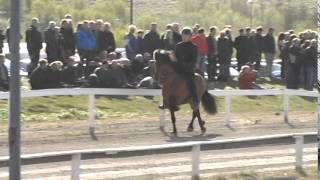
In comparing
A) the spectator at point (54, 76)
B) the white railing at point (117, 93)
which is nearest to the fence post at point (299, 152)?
the white railing at point (117, 93)

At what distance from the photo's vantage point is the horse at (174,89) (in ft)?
48.8

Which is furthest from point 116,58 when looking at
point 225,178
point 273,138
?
point 225,178

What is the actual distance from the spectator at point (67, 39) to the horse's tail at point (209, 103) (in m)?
4.51

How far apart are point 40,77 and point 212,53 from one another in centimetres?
603

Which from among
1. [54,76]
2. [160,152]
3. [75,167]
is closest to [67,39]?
[54,76]

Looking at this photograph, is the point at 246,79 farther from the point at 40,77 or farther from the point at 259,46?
the point at 40,77

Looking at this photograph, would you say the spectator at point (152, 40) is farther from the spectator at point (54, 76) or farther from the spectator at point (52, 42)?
the spectator at point (54, 76)

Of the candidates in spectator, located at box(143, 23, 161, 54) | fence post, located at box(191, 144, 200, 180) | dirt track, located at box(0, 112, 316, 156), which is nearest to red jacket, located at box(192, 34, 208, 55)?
spectator, located at box(143, 23, 161, 54)

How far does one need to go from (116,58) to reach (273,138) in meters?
6.89

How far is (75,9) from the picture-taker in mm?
47656

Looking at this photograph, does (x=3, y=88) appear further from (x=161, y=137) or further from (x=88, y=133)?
(x=161, y=137)

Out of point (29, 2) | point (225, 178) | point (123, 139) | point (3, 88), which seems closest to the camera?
point (225, 178)

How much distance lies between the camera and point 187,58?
583 inches

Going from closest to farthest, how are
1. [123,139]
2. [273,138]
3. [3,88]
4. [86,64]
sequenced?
[273,138] → [123,139] → [3,88] → [86,64]
